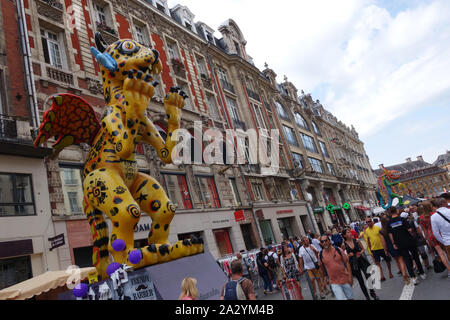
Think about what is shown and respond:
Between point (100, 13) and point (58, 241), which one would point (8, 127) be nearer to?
point (58, 241)

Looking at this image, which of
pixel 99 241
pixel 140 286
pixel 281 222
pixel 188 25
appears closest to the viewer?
pixel 140 286

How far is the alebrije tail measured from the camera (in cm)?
443

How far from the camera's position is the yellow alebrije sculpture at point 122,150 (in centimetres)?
426

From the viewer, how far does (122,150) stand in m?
4.62

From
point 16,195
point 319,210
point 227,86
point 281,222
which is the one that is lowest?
point 281,222

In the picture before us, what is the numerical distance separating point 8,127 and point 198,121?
31.6 feet

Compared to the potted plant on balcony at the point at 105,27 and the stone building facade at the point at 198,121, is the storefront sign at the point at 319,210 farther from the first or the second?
the potted plant on balcony at the point at 105,27

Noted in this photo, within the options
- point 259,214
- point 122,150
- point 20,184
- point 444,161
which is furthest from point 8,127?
point 444,161

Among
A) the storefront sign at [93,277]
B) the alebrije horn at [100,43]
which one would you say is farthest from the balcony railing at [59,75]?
the storefront sign at [93,277]

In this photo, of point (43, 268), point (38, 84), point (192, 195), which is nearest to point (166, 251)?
point (43, 268)

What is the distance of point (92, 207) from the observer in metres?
4.59

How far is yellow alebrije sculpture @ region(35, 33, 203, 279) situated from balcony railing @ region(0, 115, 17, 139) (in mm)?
5169

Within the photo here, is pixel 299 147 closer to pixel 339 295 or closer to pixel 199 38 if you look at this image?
pixel 199 38

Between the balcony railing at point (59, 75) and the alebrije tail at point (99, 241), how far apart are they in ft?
28.0
